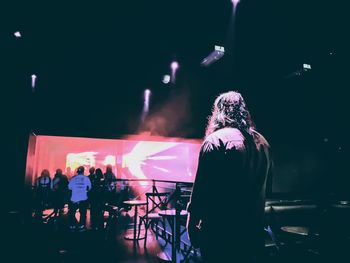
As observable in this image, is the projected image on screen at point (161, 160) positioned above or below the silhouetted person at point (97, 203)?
above

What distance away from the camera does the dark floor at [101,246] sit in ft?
11.0

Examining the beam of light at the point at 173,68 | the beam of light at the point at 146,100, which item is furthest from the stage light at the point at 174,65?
the beam of light at the point at 146,100

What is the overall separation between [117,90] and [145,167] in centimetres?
606

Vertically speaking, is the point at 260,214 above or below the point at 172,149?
below

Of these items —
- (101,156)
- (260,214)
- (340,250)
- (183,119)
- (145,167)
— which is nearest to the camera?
(260,214)

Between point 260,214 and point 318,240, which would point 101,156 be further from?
point 260,214

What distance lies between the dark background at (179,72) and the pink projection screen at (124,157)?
110 inches

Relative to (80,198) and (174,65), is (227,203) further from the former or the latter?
(80,198)

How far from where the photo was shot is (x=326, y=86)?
7297 millimetres

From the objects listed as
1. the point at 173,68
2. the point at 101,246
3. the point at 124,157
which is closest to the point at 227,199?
the point at 101,246

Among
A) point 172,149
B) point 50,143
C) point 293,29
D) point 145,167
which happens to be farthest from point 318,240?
point 50,143

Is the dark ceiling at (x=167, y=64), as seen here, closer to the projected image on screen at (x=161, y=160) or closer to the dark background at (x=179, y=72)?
the dark background at (x=179, y=72)

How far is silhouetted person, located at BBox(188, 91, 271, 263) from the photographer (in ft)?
4.61

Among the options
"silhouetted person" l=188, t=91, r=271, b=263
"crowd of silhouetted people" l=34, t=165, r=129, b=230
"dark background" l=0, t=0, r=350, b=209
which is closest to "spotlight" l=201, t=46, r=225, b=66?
"dark background" l=0, t=0, r=350, b=209
